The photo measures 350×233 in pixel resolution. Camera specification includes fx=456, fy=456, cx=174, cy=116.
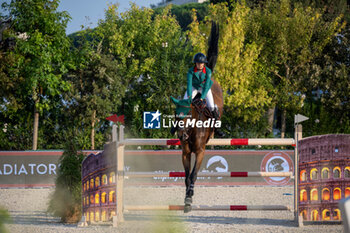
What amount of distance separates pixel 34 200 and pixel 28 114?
36.2ft

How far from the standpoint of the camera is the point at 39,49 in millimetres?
20828

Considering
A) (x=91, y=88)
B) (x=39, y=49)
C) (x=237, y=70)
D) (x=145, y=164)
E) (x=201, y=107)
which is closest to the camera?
(x=201, y=107)

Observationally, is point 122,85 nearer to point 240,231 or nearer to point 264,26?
point 264,26

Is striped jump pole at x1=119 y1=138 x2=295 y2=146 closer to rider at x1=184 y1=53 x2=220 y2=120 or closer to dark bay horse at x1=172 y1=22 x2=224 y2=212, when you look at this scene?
dark bay horse at x1=172 y1=22 x2=224 y2=212

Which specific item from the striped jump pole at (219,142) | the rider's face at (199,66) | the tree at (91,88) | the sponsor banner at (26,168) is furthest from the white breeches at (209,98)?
the tree at (91,88)

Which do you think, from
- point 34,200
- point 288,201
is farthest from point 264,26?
point 34,200

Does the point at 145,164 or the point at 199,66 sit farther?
the point at 145,164

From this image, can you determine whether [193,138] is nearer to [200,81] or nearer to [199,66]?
[200,81]

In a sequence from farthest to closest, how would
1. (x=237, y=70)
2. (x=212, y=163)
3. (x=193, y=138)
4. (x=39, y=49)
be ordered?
(x=237, y=70)
(x=39, y=49)
(x=212, y=163)
(x=193, y=138)

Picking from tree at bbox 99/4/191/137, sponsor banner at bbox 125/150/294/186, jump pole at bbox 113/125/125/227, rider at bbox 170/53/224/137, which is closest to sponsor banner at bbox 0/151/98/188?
sponsor banner at bbox 125/150/294/186

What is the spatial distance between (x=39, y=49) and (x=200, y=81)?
1577cm

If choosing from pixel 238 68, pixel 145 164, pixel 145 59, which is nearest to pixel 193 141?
pixel 145 164

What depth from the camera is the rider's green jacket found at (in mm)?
6555

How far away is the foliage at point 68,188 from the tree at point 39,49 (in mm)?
10560
